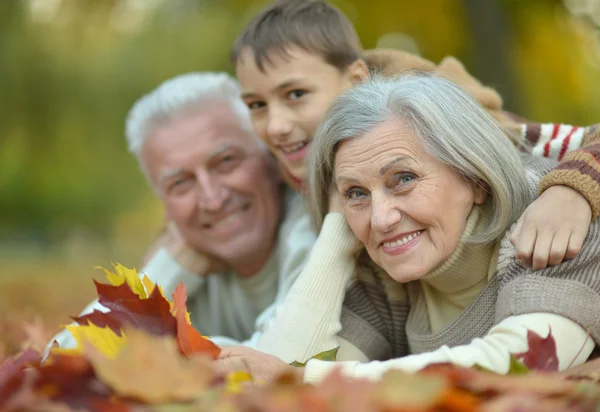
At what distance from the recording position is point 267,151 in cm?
371

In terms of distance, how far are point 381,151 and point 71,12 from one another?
10167 millimetres

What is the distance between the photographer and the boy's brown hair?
3.17 meters

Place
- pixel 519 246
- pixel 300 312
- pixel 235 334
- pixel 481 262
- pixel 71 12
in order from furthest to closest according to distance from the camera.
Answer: pixel 71 12, pixel 235 334, pixel 300 312, pixel 481 262, pixel 519 246

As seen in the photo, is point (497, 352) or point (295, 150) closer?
point (497, 352)

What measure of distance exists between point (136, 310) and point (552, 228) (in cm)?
109

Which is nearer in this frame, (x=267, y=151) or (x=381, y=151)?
(x=381, y=151)

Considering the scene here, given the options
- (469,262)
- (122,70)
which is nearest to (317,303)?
(469,262)

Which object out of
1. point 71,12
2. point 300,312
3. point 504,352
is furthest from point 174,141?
point 71,12

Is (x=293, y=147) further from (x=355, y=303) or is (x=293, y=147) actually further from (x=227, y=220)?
(x=355, y=303)

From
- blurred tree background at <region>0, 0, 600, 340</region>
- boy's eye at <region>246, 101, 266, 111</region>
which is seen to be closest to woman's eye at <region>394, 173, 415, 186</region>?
boy's eye at <region>246, 101, 266, 111</region>

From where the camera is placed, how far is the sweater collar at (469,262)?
7.68ft

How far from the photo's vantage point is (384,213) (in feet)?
7.39

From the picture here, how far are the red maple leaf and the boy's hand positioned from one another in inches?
36.6

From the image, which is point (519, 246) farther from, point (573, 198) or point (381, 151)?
point (381, 151)
